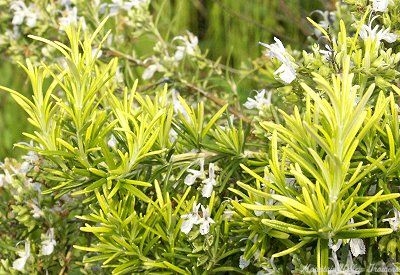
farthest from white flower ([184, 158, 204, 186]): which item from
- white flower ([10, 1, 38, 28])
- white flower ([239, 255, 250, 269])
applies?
white flower ([10, 1, 38, 28])

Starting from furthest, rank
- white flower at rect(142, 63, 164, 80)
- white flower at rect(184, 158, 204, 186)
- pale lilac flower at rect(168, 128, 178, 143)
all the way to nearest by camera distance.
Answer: white flower at rect(142, 63, 164, 80)
pale lilac flower at rect(168, 128, 178, 143)
white flower at rect(184, 158, 204, 186)

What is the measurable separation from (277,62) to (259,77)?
3.48 feet

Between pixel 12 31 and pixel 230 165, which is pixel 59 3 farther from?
pixel 230 165

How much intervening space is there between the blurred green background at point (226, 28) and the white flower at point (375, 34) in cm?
141

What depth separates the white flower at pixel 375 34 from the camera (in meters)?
1.21

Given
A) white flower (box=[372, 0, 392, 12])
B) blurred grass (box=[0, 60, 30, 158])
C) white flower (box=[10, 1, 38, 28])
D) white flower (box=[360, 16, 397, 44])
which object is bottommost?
blurred grass (box=[0, 60, 30, 158])

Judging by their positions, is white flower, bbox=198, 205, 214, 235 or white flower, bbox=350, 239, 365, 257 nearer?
white flower, bbox=350, 239, 365, 257

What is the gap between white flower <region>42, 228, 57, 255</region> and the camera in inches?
60.1

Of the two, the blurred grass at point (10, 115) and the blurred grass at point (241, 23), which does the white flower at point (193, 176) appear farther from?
the blurred grass at point (10, 115)

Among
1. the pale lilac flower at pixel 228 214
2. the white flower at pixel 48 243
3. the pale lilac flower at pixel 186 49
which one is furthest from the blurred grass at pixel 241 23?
the pale lilac flower at pixel 228 214

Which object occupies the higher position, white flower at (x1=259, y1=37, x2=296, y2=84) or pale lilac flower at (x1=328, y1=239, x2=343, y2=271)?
white flower at (x1=259, y1=37, x2=296, y2=84)

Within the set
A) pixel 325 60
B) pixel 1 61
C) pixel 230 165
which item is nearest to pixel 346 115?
pixel 325 60

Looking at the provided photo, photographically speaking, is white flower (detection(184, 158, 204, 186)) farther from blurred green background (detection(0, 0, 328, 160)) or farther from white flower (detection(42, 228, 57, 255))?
blurred green background (detection(0, 0, 328, 160))

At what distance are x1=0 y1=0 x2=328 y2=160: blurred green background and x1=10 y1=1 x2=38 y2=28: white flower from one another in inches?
26.6
